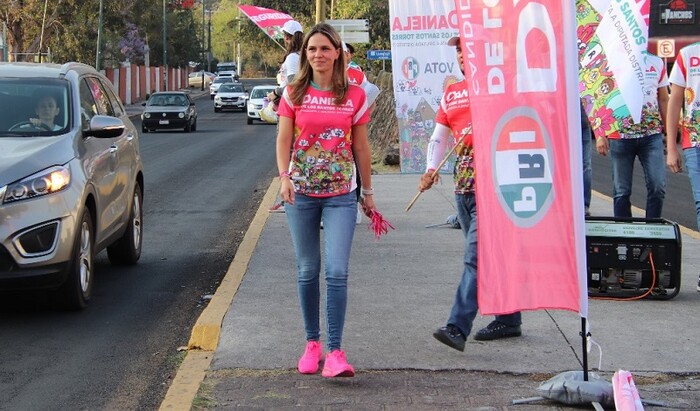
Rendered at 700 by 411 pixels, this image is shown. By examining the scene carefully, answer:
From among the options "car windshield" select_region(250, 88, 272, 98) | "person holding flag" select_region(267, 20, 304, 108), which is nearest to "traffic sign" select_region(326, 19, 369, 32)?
"person holding flag" select_region(267, 20, 304, 108)

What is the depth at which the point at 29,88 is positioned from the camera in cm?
834

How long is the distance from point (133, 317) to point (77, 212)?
841 millimetres

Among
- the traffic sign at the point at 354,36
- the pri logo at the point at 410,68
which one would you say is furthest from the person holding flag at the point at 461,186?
the traffic sign at the point at 354,36

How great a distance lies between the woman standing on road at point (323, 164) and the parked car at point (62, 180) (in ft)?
6.89

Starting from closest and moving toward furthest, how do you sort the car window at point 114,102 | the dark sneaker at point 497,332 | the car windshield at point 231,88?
the dark sneaker at point 497,332 < the car window at point 114,102 < the car windshield at point 231,88

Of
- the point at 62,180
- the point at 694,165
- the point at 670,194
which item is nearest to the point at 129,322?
the point at 62,180

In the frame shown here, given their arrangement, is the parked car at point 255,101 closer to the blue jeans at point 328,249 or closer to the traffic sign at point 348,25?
the traffic sign at point 348,25

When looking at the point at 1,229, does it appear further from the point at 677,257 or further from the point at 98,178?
the point at 677,257

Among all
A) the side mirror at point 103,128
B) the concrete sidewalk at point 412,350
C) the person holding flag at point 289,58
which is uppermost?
the person holding flag at point 289,58

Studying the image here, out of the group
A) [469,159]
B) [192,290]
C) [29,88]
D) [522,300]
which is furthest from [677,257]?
[29,88]

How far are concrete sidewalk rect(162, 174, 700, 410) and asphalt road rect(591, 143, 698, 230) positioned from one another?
4797mm

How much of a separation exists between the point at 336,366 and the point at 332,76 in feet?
4.93

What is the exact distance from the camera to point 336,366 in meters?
5.55

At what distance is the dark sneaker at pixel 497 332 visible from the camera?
6414 millimetres
